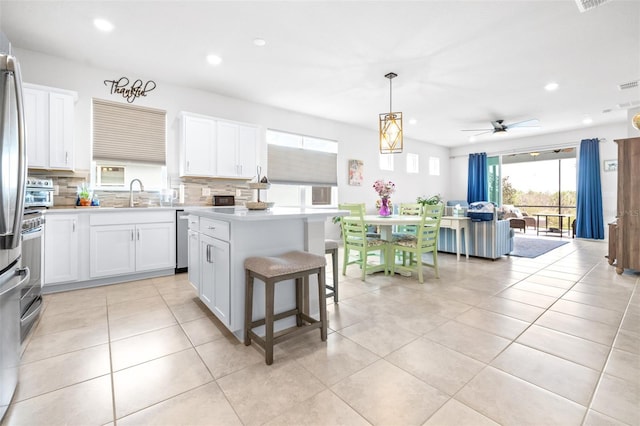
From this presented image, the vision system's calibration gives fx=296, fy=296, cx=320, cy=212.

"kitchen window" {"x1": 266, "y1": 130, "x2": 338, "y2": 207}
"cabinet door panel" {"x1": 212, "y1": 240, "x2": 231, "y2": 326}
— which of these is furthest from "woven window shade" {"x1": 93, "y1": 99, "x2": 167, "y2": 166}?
"cabinet door panel" {"x1": 212, "y1": 240, "x2": 231, "y2": 326}

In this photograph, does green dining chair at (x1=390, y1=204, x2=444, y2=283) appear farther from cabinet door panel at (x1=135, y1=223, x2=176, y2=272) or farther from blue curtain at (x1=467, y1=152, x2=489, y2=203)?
blue curtain at (x1=467, y1=152, x2=489, y2=203)

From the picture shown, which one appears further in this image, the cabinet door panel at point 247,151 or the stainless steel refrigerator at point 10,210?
the cabinet door panel at point 247,151

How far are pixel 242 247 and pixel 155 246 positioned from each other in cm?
230

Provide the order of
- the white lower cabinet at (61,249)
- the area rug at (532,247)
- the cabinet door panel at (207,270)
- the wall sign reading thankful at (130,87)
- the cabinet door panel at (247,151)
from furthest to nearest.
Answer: the area rug at (532,247), the cabinet door panel at (247,151), the wall sign reading thankful at (130,87), the white lower cabinet at (61,249), the cabinet door panel at (207,270)

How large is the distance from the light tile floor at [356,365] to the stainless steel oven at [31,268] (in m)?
0.12

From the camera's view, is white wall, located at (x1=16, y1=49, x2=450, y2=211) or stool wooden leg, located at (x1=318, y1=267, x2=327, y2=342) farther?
white wall, located at (x1=16, y1=49, x2=450, y2=211)

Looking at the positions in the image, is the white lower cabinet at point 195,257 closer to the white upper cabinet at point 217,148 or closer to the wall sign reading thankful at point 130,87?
the white upper cabinet at point 217,148

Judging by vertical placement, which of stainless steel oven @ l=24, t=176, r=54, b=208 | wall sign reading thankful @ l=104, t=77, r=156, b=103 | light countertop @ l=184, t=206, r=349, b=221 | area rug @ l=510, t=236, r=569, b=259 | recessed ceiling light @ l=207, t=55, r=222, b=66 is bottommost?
area rug @ l=510, t=236, r=569, b=259

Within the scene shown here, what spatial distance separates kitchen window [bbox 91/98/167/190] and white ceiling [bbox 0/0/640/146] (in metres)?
0.54

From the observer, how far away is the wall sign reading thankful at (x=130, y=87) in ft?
12.8

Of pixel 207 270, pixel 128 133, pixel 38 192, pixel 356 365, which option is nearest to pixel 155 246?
pixel 38 192

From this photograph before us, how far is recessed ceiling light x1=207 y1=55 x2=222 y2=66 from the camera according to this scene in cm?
354

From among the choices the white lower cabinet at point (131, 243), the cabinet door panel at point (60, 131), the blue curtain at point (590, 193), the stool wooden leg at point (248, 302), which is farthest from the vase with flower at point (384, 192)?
the blue curtain at point (590, 193)

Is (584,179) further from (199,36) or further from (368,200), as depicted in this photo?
(199,36)
